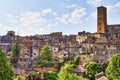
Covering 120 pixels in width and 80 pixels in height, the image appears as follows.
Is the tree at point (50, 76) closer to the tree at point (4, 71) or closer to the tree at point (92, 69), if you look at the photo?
the tree at point (92, 69)

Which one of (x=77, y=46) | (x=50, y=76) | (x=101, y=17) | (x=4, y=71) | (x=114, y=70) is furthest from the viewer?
Result: (x=101, y=17)

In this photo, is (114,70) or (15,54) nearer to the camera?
(114,70)

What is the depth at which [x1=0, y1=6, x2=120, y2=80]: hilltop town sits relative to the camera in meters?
86.5

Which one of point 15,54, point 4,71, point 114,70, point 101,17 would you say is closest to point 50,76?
point 114,70

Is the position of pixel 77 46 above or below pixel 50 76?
above

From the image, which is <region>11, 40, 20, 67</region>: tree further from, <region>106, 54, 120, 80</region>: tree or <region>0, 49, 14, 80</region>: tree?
<region>0, 49, 14, 80</region>: tree

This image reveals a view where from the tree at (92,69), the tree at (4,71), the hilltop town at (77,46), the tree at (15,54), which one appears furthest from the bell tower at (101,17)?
the tree at (4,71)

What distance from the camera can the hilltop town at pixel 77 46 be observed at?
86.5m

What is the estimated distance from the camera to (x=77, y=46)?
9512cm

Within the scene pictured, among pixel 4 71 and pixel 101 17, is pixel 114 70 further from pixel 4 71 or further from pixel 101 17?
pixel 101 17

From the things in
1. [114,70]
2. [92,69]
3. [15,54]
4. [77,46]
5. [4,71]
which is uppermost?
[77,46]

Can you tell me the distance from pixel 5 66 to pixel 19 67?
45.3 metres

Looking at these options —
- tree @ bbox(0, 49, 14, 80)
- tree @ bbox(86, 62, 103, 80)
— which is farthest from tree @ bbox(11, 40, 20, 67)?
tree @ bbox(0, 49, 14, 80)

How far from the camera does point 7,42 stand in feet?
362
